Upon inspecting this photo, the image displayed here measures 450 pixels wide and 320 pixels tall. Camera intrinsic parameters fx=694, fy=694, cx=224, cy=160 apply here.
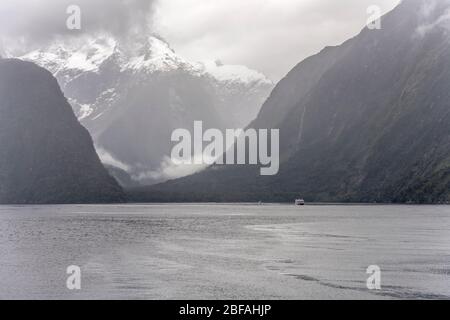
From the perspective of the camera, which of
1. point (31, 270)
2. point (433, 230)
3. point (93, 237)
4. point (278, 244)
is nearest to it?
point (31, 270)

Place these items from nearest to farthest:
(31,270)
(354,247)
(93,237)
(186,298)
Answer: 1. (186,298)
2. (31,270)
3. (354,247)
4. (93,237)

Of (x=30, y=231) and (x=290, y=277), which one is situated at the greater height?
(x=30, y=231)

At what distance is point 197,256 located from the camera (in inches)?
4564

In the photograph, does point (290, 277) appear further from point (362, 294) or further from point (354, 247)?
point (354, 247)

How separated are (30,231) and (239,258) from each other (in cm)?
8691

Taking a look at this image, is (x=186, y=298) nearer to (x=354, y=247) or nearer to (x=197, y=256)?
(x=197, y=256)

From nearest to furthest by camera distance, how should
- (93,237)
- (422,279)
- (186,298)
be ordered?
1. (186,298)
2. (422,279)
3. (93,237)

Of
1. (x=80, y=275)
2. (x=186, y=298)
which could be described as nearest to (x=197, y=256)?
(x=80, y=275)

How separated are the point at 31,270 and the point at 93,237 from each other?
60.3 meters

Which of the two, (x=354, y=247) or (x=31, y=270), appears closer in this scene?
(x=31, y=270)

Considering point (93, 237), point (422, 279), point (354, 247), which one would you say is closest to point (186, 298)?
point (422, 279)
